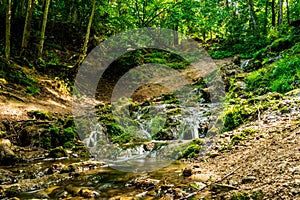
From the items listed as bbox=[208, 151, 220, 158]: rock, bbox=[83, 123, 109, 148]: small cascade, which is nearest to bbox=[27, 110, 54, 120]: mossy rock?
bbox=[83, 123, 109, 148]: small cascade

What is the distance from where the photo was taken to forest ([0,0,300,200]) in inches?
163

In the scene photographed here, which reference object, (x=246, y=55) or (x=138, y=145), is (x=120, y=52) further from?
(x=138, y=145)

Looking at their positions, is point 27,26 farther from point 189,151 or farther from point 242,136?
point 242,136

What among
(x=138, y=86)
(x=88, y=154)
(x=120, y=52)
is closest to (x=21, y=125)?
(x=88, y=154)

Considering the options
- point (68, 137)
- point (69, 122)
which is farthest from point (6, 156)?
point (69, 122)

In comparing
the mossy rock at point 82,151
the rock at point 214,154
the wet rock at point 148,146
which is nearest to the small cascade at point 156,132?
the wet rock at point 148,146

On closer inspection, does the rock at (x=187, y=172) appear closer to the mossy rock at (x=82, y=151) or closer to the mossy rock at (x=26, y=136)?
the mossy rock at (x=82, y=151)

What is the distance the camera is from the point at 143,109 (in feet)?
40.6

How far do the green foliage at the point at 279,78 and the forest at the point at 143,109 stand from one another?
5 centimetres

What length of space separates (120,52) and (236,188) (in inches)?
691

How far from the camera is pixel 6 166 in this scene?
5.93m

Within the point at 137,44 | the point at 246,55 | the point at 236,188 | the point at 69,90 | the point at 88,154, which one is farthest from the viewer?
the point at 137,44

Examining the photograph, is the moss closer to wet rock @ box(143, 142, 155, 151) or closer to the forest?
the forest

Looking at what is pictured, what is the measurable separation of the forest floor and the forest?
0.07 feet
